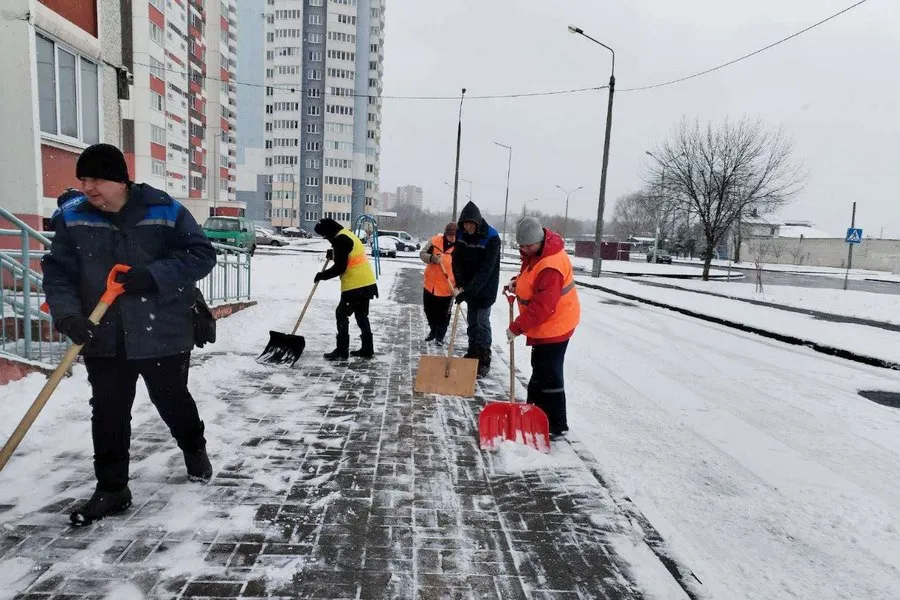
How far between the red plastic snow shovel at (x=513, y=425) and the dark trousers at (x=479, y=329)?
2.34 metres

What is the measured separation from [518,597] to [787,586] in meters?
1.31

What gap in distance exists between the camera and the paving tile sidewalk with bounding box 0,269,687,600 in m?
2.45

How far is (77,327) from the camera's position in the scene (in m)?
2.61

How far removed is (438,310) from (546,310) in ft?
12.7

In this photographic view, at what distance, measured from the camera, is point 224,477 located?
343 cm

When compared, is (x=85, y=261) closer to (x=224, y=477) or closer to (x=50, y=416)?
(x=224, y=477)

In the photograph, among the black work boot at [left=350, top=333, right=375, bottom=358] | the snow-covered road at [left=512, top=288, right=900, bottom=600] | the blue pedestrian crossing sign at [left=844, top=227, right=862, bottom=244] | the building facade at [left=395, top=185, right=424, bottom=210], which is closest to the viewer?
the snow-covered road at [left=512, top=288, right=900, bottom=600]

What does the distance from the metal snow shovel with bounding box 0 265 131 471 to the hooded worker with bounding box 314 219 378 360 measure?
3471 mm

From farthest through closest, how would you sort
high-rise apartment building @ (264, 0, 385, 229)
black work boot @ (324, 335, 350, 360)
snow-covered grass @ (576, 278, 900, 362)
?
1. high-rise apartment building @ (264, 0, 385, 229)
2. snow-covered grass @ (576, 278, 900, 362)
3. black work boot @ (324, 335, 350, 360)

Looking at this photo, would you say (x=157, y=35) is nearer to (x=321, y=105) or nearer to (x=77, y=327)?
(x=77, y=327)

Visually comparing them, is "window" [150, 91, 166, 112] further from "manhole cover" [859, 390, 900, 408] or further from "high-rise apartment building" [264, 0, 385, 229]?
"manhole cover" [859, 390, 900, 408]

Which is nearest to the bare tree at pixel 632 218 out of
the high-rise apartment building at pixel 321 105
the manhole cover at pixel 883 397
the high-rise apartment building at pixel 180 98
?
the high-rise apartment building at pixel 321 105

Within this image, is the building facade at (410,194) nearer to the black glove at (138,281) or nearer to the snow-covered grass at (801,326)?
the snow-covered grass at (801,326)

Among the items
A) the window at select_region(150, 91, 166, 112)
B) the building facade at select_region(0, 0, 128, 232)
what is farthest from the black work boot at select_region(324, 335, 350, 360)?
the window at select_region(150, 91, 166, 112)
